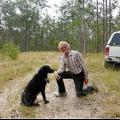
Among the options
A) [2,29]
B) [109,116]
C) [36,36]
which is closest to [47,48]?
[36,36]

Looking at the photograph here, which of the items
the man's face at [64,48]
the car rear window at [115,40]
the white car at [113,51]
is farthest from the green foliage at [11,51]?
the man's face at [64,48]

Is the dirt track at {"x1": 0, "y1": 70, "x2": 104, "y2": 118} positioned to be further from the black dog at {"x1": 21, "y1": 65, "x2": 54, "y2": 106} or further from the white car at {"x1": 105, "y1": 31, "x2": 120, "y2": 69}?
the white car at {"x1": 105, "y1": 31, "x2": 120, "y2": 69}

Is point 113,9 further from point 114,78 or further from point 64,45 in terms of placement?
point 64,45

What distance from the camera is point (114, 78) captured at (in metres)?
12.6

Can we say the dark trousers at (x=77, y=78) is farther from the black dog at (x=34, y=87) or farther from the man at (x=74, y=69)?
the black dog at (x=34, y=87)

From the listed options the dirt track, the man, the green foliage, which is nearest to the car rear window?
the dirt track

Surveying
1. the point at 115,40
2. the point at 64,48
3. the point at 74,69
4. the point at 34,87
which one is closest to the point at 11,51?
the point at 115,40

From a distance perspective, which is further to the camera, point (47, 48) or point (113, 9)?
point (47, 48)

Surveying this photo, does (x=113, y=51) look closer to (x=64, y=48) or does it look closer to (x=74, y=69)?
(x=74, y=69)

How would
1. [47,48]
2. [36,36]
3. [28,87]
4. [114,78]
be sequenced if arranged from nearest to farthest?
[28,87] < [114,78] < [36,36] < [47,48]

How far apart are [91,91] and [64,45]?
5.64ft

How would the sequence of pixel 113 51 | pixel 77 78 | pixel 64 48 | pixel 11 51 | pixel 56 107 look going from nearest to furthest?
pixel 56 107 < pixel 64 48 < pixel 77 78 < pixel 113 51 < pixel 11 51

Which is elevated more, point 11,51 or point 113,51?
point 113,51

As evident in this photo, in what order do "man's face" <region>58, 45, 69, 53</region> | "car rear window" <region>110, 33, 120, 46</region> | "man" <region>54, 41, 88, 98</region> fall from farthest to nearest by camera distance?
"car rear window" <region>110, 33, 120, 46</region>, "man" <region>54, 41, 88, 98</region>, "man's face" <region>58, 45, 69, 53</region>
